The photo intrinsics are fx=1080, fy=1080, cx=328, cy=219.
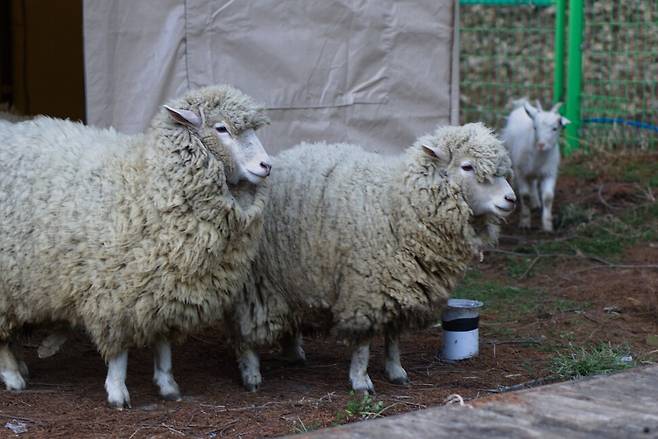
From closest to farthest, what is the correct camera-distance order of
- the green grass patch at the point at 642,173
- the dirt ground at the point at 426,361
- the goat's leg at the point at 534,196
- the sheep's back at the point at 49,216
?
the dirt ground at the point at 426,361
the sheep's back at the point at 49,216
the goat's leg at the point at 534,196
the green grass patch at the point at 642,173

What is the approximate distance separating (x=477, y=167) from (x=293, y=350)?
174 cm

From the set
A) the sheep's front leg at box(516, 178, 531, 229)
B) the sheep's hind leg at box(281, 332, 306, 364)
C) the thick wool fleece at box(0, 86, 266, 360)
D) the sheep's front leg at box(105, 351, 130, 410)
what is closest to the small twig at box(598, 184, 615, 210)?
the sheep's front leg at box(516, 178, 531, 229)

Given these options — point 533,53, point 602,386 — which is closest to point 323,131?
point 602,386

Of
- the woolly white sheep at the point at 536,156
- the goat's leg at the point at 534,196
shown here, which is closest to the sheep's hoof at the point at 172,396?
the woolly white sheep at the point at 536,156

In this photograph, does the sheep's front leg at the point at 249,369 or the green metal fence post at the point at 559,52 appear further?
the green metal fence post at the point at 559,52

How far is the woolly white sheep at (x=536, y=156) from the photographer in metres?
10.4

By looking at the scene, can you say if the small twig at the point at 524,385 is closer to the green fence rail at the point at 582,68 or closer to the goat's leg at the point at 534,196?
the goat's leg at the point at 534,196

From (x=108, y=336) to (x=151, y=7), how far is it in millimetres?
2326

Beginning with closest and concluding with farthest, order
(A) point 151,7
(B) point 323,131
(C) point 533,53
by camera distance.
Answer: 1. (A) point 151,7
2. (B) point 323,131
3. (C) point 533,53

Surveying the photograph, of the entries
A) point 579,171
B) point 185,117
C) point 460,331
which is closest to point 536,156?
point 579,171

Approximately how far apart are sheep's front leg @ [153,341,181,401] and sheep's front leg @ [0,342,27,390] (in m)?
0.75

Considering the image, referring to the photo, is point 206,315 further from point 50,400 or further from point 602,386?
point 602,386

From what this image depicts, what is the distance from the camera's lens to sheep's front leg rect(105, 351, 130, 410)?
18.3ft

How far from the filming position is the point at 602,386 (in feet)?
12.9
